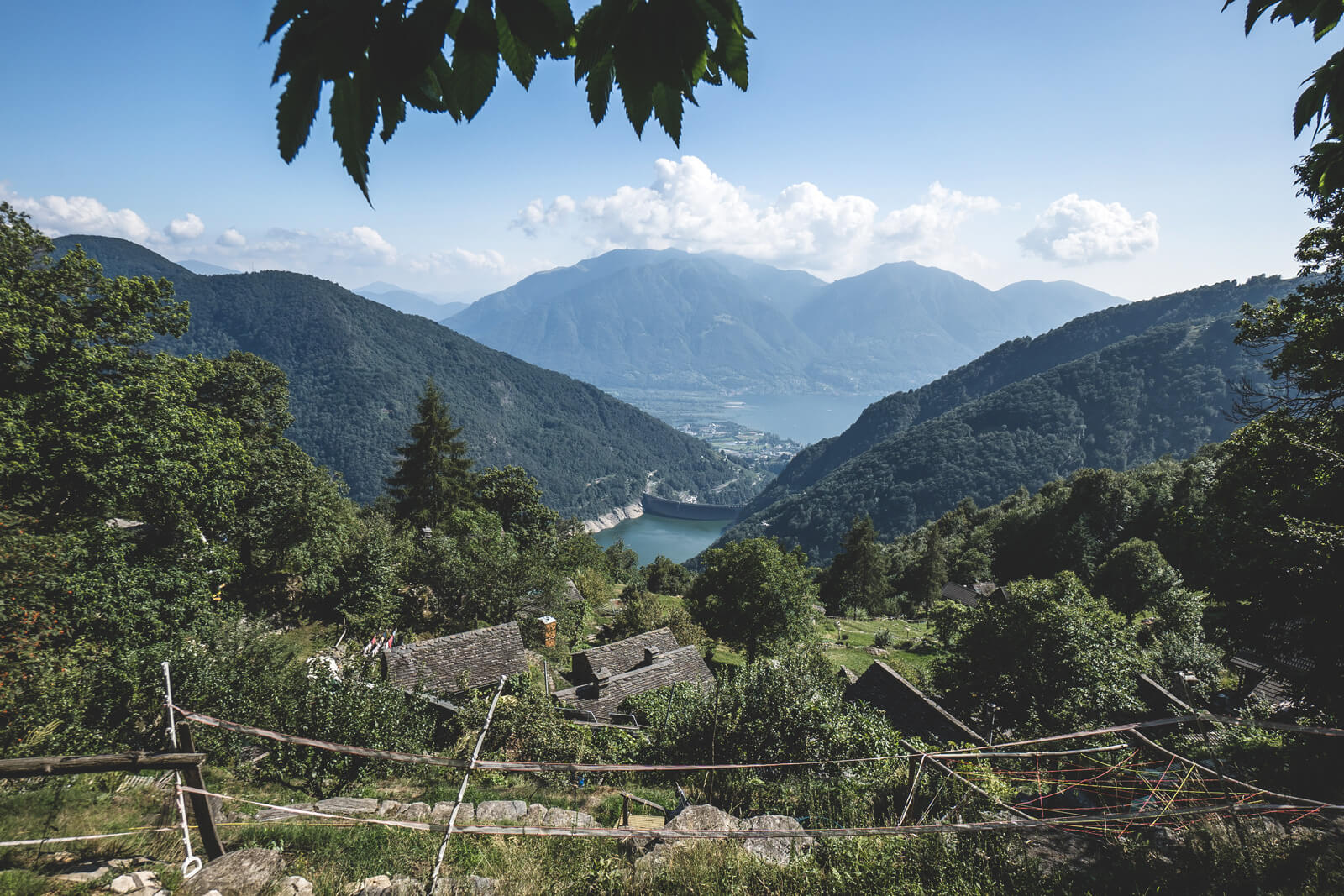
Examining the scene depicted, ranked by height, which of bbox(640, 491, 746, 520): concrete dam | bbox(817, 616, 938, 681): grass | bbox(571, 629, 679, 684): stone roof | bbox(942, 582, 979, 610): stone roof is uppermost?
bbox(571, 629, 679, 684): stone roof

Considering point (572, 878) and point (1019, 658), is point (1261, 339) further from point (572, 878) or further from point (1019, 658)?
point (572, 878)

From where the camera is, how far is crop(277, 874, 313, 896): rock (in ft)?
13.5

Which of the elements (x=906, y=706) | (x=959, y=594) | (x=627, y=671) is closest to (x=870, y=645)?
(x=627, y=671)

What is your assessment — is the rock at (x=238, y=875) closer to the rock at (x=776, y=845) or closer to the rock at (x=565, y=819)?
the rock at (x=565, y=819)

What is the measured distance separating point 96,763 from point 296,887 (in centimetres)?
168

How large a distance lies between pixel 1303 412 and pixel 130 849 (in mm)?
17351

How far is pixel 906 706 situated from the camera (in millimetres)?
15789

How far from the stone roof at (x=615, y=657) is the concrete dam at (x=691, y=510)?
147m

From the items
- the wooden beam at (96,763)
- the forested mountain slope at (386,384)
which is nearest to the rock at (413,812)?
the wooden beam at (96,763)

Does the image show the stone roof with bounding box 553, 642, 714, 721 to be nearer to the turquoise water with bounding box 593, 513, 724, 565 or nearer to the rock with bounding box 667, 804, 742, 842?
the rock with bounding box 667, 804, 742, 842

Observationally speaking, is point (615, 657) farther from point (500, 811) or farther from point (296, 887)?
point (296, 887)

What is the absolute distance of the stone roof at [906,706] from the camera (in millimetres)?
14089

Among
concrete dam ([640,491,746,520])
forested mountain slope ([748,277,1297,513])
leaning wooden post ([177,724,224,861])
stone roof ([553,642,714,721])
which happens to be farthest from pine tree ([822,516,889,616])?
concrete dam ([640,491,746,520])

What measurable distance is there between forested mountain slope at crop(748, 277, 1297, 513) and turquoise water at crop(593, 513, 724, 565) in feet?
54.6
